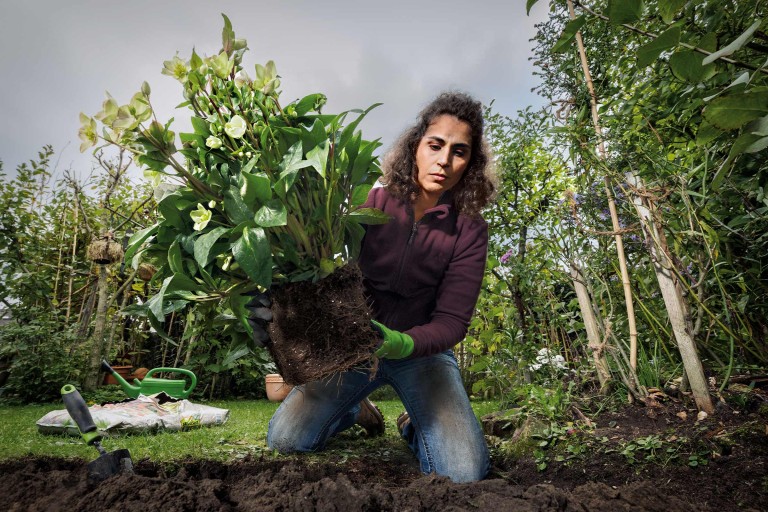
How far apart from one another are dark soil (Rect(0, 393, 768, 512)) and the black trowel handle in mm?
122

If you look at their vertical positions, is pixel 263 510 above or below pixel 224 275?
below

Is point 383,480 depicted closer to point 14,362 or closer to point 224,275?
point 224,275

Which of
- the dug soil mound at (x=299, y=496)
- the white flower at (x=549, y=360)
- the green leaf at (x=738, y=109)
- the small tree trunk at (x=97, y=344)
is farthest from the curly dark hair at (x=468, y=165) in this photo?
the small tree trunk at (x=97, y=344)

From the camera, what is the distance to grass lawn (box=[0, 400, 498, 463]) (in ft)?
7.50

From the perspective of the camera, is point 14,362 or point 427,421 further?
point 14,362

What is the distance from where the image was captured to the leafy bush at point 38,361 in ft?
15.3

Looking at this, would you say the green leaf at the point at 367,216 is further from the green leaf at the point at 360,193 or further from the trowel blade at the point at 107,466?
the trowel blade at the point at 107,466

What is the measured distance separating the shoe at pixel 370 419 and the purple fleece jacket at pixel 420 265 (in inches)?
31.5

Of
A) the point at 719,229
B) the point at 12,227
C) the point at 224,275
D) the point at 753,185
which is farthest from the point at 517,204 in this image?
the point at 12,227

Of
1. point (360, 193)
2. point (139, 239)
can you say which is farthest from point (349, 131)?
point (139, 239)

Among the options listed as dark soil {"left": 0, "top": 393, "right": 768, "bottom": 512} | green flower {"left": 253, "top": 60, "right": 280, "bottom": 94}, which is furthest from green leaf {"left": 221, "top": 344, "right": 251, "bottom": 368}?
green flower {"left": 253, "top": 60, "right": 280, "bottom": 94}

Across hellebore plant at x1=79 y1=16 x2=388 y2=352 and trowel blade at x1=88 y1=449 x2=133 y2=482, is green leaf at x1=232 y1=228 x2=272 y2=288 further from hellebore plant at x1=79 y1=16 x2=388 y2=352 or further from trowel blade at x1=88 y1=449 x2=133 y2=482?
trowel blade at x1=88 y1=449 x2=133 y2=482

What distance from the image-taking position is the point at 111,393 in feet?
15.8

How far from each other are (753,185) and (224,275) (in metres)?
1.71
